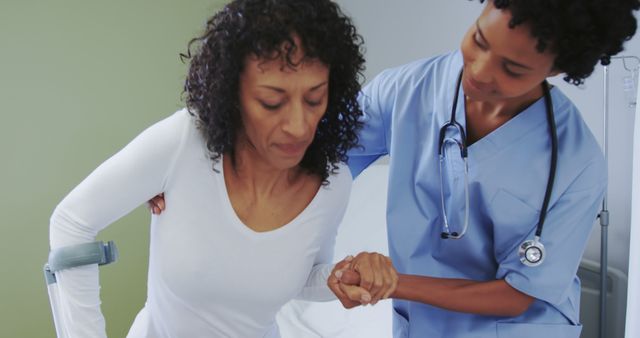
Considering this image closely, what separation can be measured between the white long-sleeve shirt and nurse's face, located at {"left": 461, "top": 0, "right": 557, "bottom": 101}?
0.31 m

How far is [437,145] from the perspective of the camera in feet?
3.87

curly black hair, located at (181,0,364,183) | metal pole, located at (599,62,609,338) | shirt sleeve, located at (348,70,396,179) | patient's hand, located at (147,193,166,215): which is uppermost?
curly black hair, located at (181,0,364,183)

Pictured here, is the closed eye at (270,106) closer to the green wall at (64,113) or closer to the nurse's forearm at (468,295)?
the nurse's forearm at (468,295)

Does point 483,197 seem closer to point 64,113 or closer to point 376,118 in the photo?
point 376,118

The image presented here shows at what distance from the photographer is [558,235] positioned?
1.08 m

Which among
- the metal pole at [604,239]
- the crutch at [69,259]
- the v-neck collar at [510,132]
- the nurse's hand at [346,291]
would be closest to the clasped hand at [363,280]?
the nurse's hand at [346,291]

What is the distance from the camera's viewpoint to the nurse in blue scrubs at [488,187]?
989mm

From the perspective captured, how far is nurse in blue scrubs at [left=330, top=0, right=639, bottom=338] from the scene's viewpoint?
989mm

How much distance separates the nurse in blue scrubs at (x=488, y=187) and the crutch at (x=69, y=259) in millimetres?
403

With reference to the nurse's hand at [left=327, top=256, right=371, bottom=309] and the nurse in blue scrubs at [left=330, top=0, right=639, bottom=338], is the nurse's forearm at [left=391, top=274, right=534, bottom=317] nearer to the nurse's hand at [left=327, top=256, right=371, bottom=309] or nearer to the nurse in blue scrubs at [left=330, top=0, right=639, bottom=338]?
the nurse in blue scrubs at [left=330, top=0, right=639, bottom=338]

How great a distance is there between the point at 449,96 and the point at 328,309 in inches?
44.9

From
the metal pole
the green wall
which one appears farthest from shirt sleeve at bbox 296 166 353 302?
the green wall

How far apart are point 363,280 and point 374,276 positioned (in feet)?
0.07

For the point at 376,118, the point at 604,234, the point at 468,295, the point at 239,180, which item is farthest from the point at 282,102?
the point at 604,234
